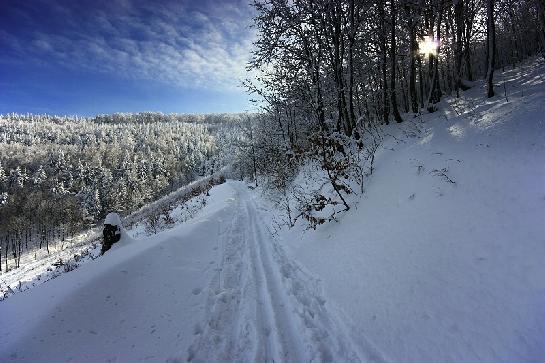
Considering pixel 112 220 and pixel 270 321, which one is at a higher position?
pixel 112 220

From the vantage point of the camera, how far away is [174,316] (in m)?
6.18

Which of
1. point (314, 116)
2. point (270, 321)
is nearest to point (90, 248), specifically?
point (314, 116)

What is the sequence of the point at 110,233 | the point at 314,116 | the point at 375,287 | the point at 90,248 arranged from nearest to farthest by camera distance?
the point at 375,287 < the point at 110,233 < the point at 314,116 < the point at 90,248

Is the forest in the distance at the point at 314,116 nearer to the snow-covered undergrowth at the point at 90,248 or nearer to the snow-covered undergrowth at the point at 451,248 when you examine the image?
the snow-covered undergrowth at the point at 451,248

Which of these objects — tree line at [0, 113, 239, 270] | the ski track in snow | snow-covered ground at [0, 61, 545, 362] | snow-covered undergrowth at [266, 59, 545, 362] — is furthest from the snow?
tree line at [0, 113, 239, 270]

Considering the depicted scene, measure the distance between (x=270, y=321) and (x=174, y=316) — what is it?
1930mm

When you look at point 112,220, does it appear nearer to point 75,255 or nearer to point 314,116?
point 75,255

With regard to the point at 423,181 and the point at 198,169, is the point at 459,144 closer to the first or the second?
the point at 423,181

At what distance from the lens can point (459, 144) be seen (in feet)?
25.6

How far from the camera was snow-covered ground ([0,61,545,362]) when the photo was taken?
407 cm

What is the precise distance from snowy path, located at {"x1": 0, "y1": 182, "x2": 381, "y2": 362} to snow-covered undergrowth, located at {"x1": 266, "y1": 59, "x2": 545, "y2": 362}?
59 cm

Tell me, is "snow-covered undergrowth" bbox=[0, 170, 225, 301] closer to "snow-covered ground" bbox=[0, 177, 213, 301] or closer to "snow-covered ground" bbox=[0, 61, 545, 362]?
"snow-covered ground" bbox=[0, 177, 213, 301]

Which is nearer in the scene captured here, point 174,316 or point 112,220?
point 174,316

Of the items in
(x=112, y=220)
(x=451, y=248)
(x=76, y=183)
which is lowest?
(x=76, y=183)
